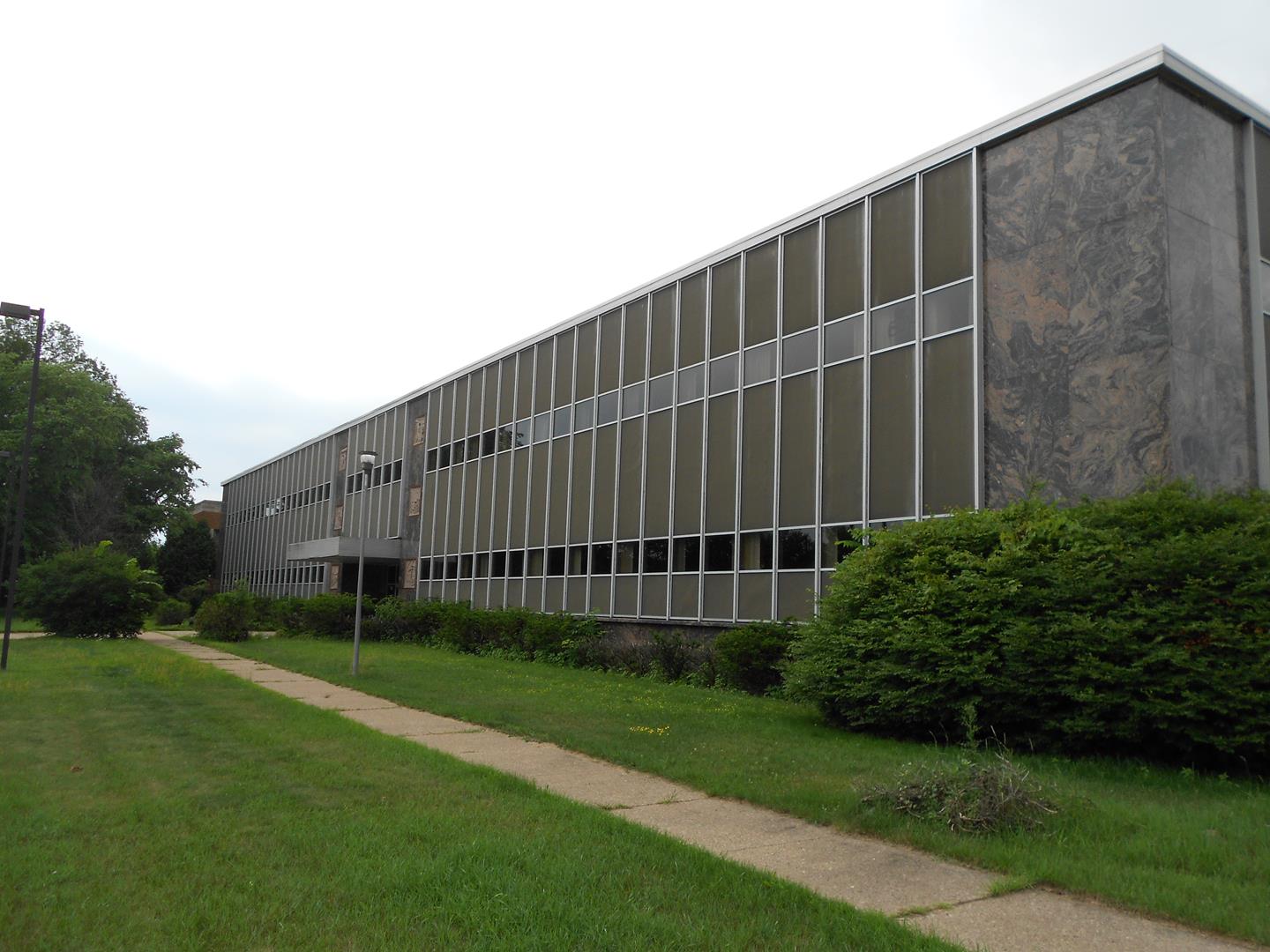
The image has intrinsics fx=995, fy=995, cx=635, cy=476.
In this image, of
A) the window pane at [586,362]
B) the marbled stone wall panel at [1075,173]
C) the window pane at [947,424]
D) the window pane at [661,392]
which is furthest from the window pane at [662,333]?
the marbled stone wall panel at [1075,173]

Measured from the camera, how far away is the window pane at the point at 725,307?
22.0 metres

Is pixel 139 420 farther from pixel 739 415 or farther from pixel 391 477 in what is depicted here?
pixel 739 415

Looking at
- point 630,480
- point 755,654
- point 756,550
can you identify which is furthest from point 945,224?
point 630,480

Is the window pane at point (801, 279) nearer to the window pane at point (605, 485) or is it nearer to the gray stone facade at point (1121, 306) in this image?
the gray stone facade at point (1121, 306)

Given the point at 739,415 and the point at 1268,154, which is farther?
the point at 739,415

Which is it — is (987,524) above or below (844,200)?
below

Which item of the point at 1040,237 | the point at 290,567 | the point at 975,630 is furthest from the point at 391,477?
the point at 975,630

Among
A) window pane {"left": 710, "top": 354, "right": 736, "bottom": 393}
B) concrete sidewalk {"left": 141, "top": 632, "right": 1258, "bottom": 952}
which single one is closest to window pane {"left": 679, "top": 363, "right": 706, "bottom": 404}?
window pane {"left": 710, "top": 354, "right": 736, "bottom": 393}

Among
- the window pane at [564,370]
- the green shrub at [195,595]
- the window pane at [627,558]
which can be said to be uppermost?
the window pane at [564,370]

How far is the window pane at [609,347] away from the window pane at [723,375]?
15.0 ft

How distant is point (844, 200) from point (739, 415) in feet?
16.0

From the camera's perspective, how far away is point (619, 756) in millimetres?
10070

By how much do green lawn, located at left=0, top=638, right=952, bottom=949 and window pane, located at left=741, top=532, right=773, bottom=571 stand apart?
11.1m

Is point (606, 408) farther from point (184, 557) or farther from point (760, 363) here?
point (184, 557)
